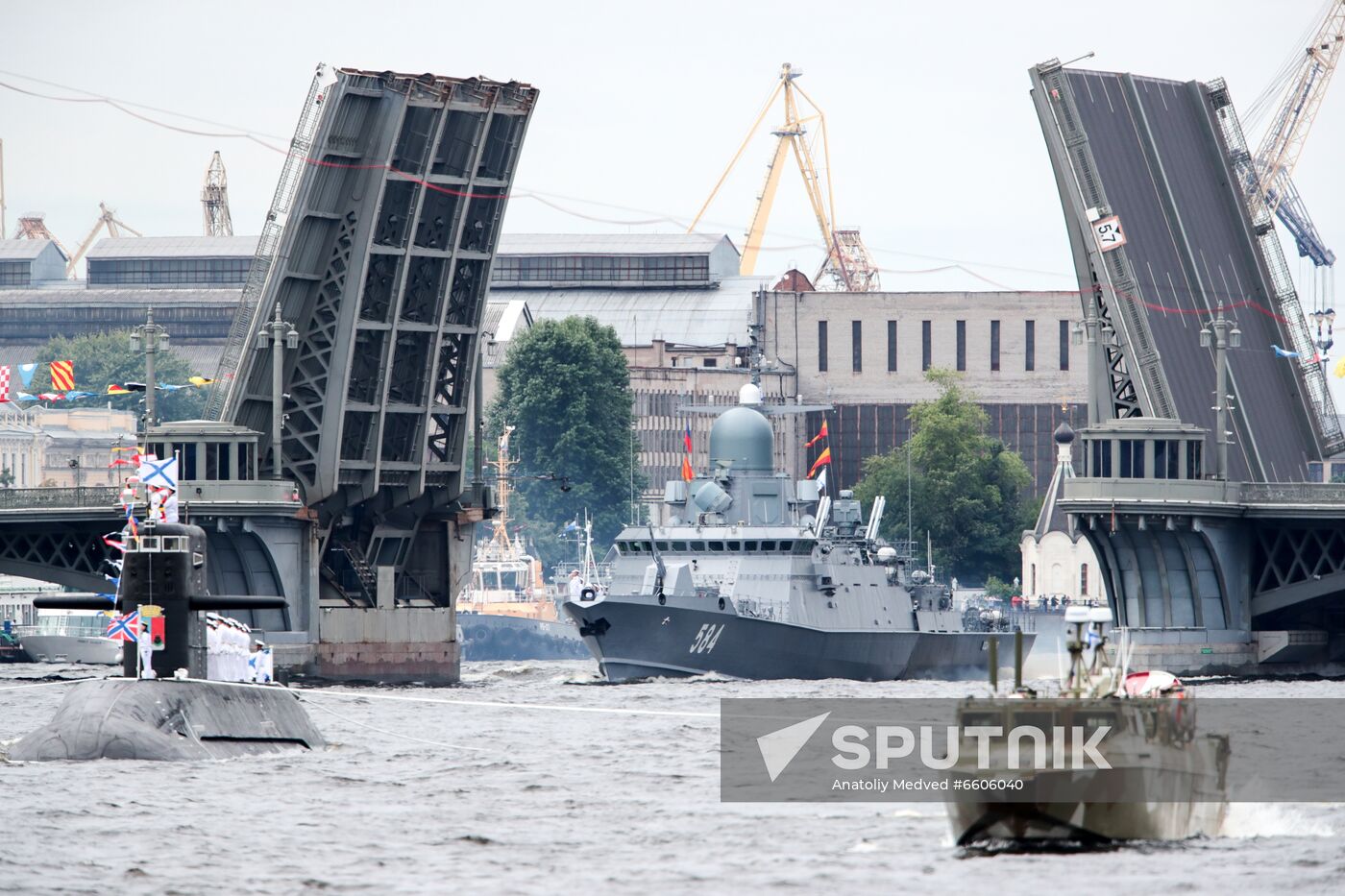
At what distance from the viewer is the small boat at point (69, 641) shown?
265 feet

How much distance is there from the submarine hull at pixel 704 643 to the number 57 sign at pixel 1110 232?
1206 cm

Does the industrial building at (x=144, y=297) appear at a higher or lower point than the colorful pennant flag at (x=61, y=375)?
higher

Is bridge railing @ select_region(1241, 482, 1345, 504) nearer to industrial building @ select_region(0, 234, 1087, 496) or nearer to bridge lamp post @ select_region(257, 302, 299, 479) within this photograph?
bridge lamp post @ select_region(257, 302, 299, 479)

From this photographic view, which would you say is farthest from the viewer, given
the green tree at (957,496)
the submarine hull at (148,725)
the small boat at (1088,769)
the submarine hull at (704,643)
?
the green tree at (957,496)

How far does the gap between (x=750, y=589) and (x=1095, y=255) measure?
11811mm

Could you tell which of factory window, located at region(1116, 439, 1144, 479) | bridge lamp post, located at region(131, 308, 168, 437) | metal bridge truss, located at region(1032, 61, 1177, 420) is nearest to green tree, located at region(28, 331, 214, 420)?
bridge lamp post, located at region(131, 308, 168, 437)

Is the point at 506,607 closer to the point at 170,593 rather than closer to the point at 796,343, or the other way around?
the point at 796,343

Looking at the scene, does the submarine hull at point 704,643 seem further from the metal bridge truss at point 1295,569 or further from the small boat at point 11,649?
the small boat at point 11,649

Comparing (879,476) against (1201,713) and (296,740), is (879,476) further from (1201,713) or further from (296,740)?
(296,740)

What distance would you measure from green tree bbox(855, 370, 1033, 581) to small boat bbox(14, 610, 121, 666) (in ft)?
118

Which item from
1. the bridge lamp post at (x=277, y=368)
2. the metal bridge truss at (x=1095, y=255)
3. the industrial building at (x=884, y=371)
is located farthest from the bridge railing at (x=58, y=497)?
the industrial building at (x=884, y=371)

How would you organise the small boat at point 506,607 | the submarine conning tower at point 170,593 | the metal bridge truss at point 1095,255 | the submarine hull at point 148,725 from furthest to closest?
the small boat at point 506,607 < the metal bridge truss at point 1095,255 < the submarine conning tower at point 170,593 < the submarine hull at point 148,725

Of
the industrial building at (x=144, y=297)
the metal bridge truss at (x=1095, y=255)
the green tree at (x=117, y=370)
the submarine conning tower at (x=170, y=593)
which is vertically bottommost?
the submarine conning tower at (x=170, y=593)

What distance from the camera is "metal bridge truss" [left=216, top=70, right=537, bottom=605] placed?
56469mm
